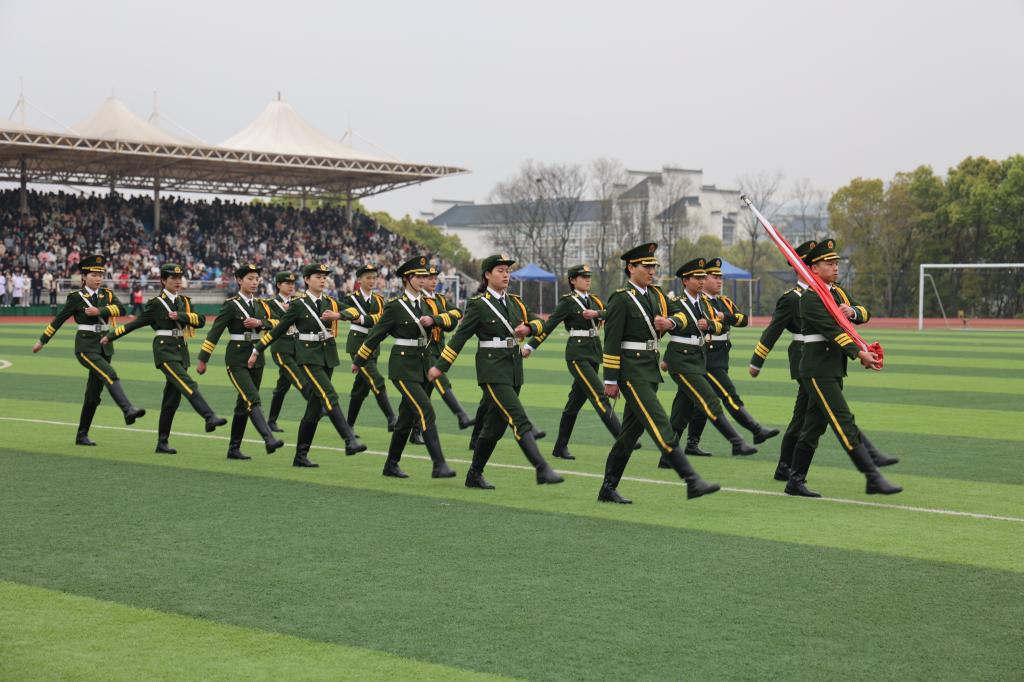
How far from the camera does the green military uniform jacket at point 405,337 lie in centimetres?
1059

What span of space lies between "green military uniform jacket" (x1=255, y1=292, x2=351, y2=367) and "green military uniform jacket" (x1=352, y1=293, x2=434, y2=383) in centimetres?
121

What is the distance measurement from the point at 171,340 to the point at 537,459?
4.39 metres

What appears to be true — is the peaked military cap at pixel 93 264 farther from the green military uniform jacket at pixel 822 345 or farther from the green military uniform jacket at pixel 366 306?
the green military uniform jacket at pixel 822 345

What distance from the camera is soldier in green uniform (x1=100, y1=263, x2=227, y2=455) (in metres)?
12.2

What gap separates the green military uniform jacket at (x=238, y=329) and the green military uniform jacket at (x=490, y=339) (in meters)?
2.84

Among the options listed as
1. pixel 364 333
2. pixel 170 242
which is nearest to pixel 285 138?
pixel 170 242

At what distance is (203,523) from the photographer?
8.62 m

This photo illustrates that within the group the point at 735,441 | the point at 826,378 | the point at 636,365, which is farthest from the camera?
the point at 735,441

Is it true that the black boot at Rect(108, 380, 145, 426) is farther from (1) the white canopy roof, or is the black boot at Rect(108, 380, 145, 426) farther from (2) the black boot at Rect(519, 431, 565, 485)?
(1) the white canopy roof

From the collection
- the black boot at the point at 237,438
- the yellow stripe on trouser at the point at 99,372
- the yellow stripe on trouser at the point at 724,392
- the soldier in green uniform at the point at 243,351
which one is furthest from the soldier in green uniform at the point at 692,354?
the yellow stripe on trouser at the point at 99,372

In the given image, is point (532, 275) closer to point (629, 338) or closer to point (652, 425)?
point (629, 338)

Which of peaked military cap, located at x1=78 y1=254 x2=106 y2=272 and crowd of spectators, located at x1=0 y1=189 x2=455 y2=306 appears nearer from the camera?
peaked military cap, located at x1=78 y1=254 x2=106 y2=272

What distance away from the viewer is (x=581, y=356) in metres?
12.2

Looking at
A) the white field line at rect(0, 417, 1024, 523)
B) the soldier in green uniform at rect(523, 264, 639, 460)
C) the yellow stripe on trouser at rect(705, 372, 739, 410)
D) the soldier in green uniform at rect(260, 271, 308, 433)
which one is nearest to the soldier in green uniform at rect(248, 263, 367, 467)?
the soldier in green uniform at rect(260, 271, 308, 433)
